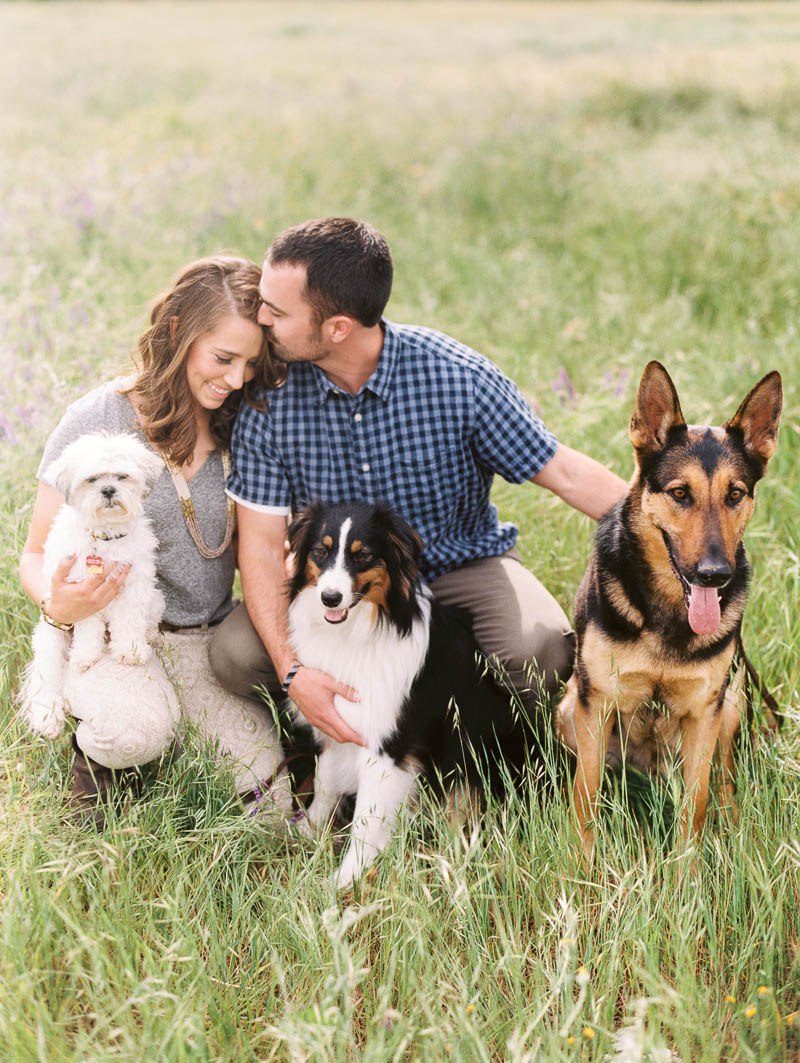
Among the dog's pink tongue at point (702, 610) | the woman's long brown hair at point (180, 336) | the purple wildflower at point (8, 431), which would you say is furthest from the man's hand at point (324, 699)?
the purple wildflower at point (8, 431)

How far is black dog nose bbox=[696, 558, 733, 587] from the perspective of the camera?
247 cm

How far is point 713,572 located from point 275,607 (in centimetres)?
166

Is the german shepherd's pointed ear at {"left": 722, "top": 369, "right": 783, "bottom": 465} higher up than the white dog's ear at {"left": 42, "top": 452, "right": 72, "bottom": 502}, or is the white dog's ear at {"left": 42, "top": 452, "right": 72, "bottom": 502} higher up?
the german shepherd's pointed ear at {"left": 722, "top": 369, "right": 783, "bottom": 465}

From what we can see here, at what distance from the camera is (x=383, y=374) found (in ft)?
11.3

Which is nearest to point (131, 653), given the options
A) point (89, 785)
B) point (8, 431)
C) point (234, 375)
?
point (89, 785)

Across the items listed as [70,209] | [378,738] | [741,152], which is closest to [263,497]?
[378,738]

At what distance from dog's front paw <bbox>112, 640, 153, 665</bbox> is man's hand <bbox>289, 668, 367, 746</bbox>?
0.54 metres

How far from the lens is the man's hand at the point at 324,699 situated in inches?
124

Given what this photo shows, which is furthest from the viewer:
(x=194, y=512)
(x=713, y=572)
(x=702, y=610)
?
(x=194, y=512)

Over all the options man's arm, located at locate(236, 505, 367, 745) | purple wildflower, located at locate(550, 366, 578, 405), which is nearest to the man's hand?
man's arm, located at locate(236, 505, 367, 745)

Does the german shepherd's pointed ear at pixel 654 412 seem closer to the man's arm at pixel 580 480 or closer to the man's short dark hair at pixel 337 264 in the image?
the man's arm at pixel 580 480

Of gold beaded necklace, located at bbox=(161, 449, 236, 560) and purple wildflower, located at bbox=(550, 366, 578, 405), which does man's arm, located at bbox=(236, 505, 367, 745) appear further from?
purple wildflower, located at bbox=(550, 366, 578, 405)

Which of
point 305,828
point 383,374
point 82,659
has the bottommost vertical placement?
point 305,828

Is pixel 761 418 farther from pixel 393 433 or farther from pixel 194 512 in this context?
pixel 194 512
